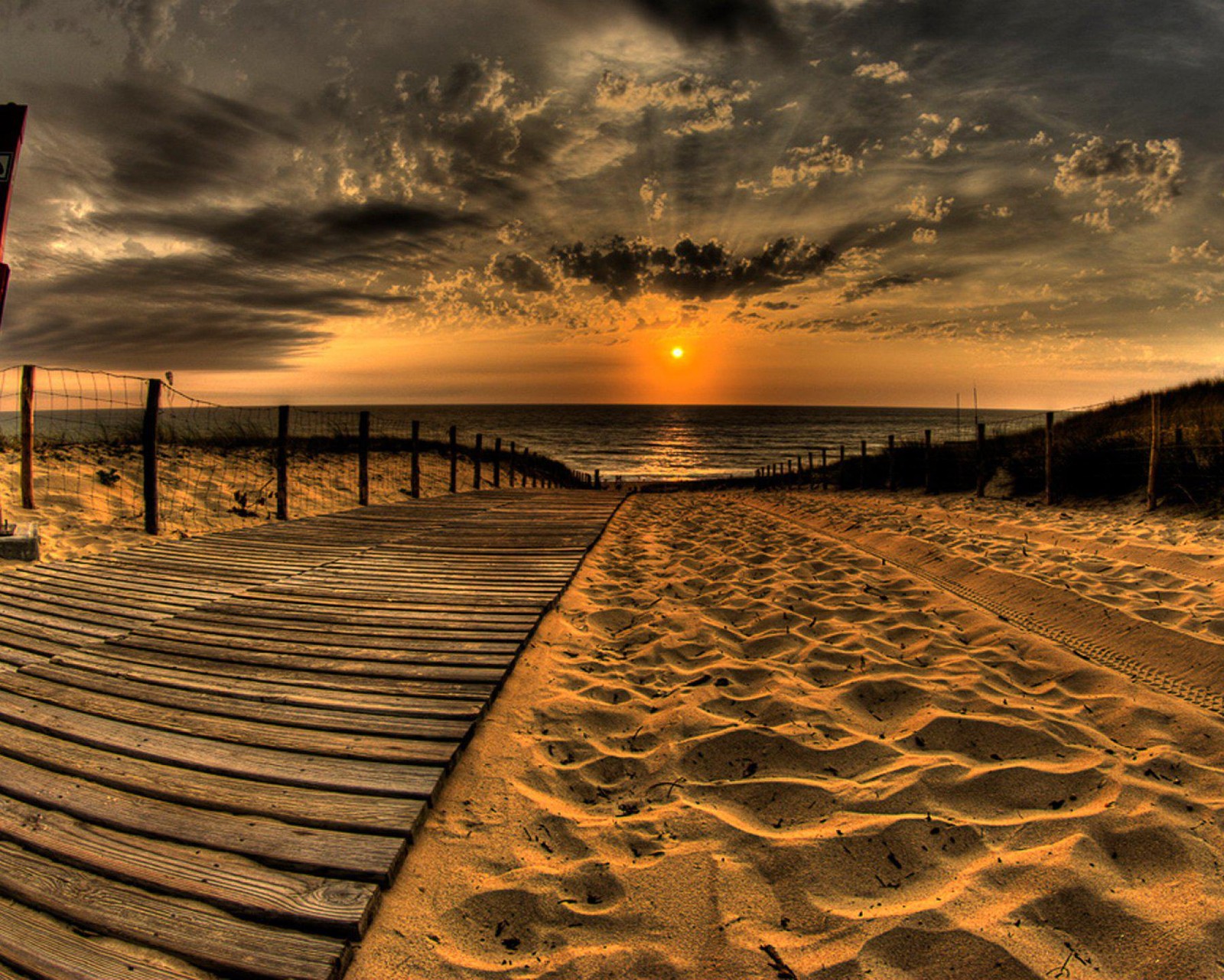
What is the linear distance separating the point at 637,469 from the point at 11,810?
1690 inches

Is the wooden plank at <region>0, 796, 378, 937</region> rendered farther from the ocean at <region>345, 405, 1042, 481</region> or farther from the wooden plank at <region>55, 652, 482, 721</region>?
the ocean at <region>345, 405, 1042, 481</region>

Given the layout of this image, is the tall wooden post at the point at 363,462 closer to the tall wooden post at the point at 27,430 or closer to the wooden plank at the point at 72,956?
the tall wooden post at the point at 27,430

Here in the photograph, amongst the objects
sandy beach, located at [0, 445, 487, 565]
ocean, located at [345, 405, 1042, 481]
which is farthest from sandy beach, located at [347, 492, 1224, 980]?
ocean, located at [345, 405, 1042, 481]

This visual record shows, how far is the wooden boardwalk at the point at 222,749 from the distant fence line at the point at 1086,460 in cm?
1009

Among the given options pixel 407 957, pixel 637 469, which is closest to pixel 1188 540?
pixel 407 957

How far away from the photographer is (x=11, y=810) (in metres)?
2.07

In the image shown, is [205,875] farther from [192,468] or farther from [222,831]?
[192,468]

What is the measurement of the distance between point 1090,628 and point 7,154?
1027cm

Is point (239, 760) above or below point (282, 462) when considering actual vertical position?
below

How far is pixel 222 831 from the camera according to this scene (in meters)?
1.99

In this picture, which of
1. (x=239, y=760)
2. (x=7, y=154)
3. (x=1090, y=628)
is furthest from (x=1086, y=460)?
(x=7, y=154)

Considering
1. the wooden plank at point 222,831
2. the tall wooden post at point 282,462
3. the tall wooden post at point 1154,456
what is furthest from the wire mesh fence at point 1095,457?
the tall wooden post at point 282,462

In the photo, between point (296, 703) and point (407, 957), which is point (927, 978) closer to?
point (407, 957)

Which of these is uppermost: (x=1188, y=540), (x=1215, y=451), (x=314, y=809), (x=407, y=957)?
(x=1215, y=451)
